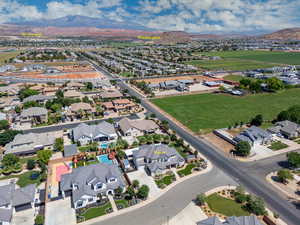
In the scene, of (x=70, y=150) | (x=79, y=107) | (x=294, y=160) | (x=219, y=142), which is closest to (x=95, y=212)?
(x=70, y=150)

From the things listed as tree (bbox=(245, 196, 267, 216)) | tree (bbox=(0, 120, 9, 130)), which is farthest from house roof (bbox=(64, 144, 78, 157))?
tree (bbox=(245, 196, 267, 216))

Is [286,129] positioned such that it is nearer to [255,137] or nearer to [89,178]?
[255,137]

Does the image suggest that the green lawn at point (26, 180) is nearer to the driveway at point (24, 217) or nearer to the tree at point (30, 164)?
the tree at point (30, 164)

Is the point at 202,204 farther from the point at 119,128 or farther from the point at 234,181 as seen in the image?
the point at 119,128

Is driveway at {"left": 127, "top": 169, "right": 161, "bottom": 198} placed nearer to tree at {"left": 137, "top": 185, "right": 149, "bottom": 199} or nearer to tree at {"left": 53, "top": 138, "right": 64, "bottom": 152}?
tree at {"left": 137, "top": 185, "right": 149, "bottom": 199}

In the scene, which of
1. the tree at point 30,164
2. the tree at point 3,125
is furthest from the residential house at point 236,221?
the tree at point 3,125

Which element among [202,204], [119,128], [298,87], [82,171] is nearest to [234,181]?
[202,204]
